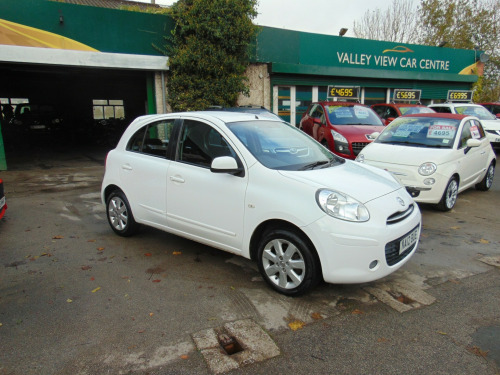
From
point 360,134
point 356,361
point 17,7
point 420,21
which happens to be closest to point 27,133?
point 17,7

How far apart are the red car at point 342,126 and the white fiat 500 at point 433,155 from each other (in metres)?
1.37

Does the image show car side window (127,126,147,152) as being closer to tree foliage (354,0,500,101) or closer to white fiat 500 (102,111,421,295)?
white fiat 500 (102,111,421,295)

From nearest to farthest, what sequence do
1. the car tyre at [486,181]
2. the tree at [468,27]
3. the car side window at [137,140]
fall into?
the car side window at [137,140] → the car tyre at [486,181] → the tree at [468,27]

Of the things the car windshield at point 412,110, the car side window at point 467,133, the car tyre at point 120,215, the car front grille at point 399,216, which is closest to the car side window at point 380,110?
the car windshield at point 412,110

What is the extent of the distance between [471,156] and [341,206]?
5061 millimetres

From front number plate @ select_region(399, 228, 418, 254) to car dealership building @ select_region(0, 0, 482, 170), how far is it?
10027mm

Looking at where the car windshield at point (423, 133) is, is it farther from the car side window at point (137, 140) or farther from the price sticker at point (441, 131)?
the car side window at point (137, 140)

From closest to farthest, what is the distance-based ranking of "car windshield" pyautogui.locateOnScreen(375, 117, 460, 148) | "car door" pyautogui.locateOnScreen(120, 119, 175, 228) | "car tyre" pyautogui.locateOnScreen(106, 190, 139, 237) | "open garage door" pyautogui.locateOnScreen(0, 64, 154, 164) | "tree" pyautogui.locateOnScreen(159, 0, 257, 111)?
"car door" pyautogui.locateOnScreen(120, 119, 175, 228) < "car tyre" pyautogui.locateOnScreen(106, 190, 139, 237) < "car windshield" pyautogui.locateOnScreen(375, 117, 460, 148) < "tree" pyautogui.locateOnScreen(159, 0, 257, 111) < "open garage door" pyautogui.locateOnScreen(0, 64, 154, 164)

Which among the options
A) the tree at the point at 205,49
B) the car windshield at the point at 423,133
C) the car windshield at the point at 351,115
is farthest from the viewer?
the tree at the point at 205,49

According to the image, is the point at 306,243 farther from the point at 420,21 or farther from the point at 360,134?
the point at 420,21

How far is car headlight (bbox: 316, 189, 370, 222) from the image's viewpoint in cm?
326

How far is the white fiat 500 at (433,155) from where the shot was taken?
6191 mm

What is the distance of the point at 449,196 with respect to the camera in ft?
21.2

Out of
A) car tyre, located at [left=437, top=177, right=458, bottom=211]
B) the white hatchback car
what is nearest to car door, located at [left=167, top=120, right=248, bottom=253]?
car tyre, located at [left=437, top=177, right=458, bottom=211]
